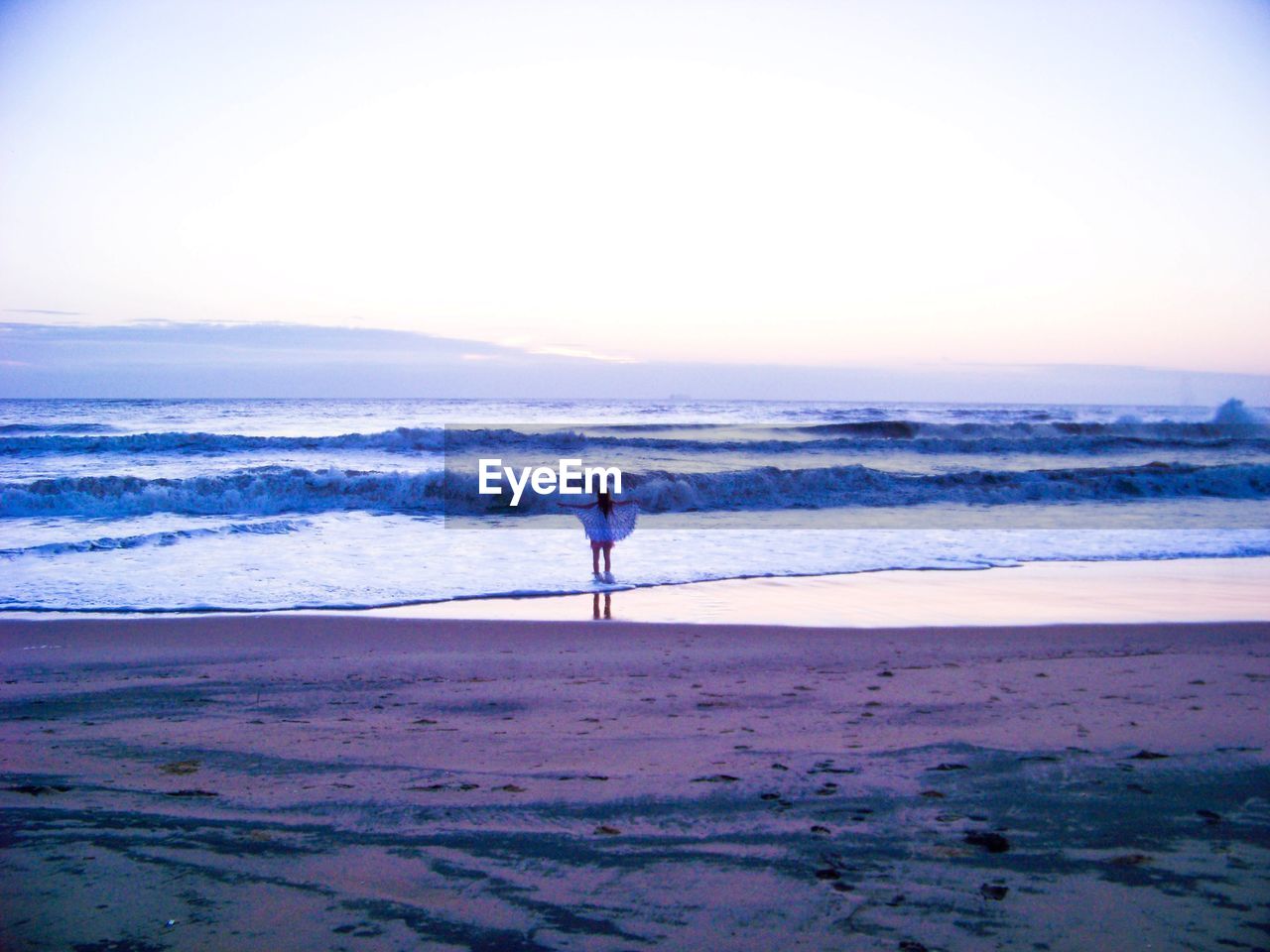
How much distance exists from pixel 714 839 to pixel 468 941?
107cm

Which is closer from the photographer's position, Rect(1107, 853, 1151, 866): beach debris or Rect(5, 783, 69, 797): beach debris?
Rect(1107, 853, 1151, 866): beach debris

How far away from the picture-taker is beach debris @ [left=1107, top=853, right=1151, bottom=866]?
3.09 meters

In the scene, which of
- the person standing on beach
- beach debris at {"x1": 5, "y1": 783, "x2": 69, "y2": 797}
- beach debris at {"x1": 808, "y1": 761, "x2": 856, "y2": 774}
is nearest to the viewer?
beach debris at {"x1": 5, "y1": 783, "x2": 69, "y2": 797}

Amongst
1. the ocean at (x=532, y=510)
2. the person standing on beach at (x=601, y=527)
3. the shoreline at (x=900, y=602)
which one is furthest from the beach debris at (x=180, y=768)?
the person standing on beach at (x=601, y=527)

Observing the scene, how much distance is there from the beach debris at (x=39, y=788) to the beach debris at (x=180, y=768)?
1.34 feet

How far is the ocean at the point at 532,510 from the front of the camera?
11.2m

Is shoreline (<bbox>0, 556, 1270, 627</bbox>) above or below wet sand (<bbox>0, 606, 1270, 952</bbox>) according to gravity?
below

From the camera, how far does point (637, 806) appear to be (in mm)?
3637

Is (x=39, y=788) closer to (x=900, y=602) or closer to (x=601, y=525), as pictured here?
(x=601, y=525)

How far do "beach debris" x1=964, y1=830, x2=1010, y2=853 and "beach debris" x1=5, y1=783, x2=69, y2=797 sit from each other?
12.2ft

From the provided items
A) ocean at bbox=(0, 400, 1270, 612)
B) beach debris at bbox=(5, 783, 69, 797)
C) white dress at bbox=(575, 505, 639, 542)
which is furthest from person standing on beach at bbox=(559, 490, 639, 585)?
beach debris at bbox=(5, 783, 69, 797)

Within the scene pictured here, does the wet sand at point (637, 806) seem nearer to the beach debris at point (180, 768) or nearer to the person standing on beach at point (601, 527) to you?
the beach debris at point (180, 768)

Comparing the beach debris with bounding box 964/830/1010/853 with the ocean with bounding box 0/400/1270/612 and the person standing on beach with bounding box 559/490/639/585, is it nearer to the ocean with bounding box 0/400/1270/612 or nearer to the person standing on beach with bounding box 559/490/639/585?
the ocean with bounding box 0/400/1270/612

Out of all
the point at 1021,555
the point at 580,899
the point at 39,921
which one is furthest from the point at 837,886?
the point at 1021,555
